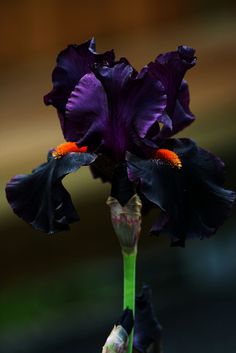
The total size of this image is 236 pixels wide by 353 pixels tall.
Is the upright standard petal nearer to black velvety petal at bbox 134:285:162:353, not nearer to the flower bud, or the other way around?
the flower bud

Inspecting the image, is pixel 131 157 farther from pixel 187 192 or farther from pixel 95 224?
pixel 95 224

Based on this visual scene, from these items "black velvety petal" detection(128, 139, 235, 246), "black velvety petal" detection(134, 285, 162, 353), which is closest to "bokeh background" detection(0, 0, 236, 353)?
"black velvety petal" detection(134, 285, 162, 353)

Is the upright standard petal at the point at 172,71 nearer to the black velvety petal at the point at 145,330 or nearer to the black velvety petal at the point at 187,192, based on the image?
the black velvety petal at the point at 187,192

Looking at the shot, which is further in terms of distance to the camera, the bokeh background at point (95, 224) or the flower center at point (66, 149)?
the bokeh background at point (95, 224)

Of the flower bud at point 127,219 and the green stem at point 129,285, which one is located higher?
the flower bud at point 127,219

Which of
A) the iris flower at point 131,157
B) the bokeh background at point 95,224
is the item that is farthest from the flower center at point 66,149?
the bokeh background at point 95,224

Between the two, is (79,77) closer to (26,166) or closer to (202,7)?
(26,166)

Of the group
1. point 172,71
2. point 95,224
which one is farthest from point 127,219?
point 95,224

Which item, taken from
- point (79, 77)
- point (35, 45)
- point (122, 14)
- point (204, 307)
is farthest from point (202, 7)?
point (79, 77)
